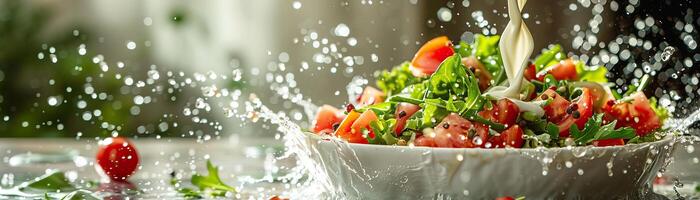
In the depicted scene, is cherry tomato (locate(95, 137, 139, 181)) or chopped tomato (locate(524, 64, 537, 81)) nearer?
chopped tomato (locate(524, 64, 537, 81))

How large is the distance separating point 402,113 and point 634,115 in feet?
0.98

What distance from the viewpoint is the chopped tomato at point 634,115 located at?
120 cm

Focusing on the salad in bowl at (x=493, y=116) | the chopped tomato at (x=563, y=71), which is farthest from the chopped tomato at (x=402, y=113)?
the chopped tomato at (x=563, y=71)

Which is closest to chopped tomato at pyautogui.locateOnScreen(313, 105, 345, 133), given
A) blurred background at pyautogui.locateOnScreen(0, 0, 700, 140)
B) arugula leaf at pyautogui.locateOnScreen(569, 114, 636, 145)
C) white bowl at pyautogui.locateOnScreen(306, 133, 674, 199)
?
white bowl at pyautogui.locateOnScreen(306, 133, 674, 199)

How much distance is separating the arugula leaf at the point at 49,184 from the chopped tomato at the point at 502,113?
1.92 feet

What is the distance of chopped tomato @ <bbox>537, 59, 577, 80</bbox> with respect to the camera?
1343 mm

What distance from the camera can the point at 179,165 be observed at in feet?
5.50

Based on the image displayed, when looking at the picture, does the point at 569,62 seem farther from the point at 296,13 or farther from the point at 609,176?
the point at 296,13

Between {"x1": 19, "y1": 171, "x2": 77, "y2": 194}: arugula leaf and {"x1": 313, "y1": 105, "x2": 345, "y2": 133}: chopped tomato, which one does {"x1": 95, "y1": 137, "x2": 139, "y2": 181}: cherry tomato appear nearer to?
{"x1": 19, "y1": 171, "x2": 77, "y2": 194}: arugula leaf

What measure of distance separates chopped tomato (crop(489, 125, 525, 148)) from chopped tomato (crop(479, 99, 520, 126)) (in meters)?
0.02

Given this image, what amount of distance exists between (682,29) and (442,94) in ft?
5.45

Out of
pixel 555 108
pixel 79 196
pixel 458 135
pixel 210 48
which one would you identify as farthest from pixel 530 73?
pixel 210 48

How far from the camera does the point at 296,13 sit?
346 cm

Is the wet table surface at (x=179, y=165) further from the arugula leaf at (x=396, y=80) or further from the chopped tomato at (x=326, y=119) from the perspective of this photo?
the arugula leaf at (x=396, y=80)
